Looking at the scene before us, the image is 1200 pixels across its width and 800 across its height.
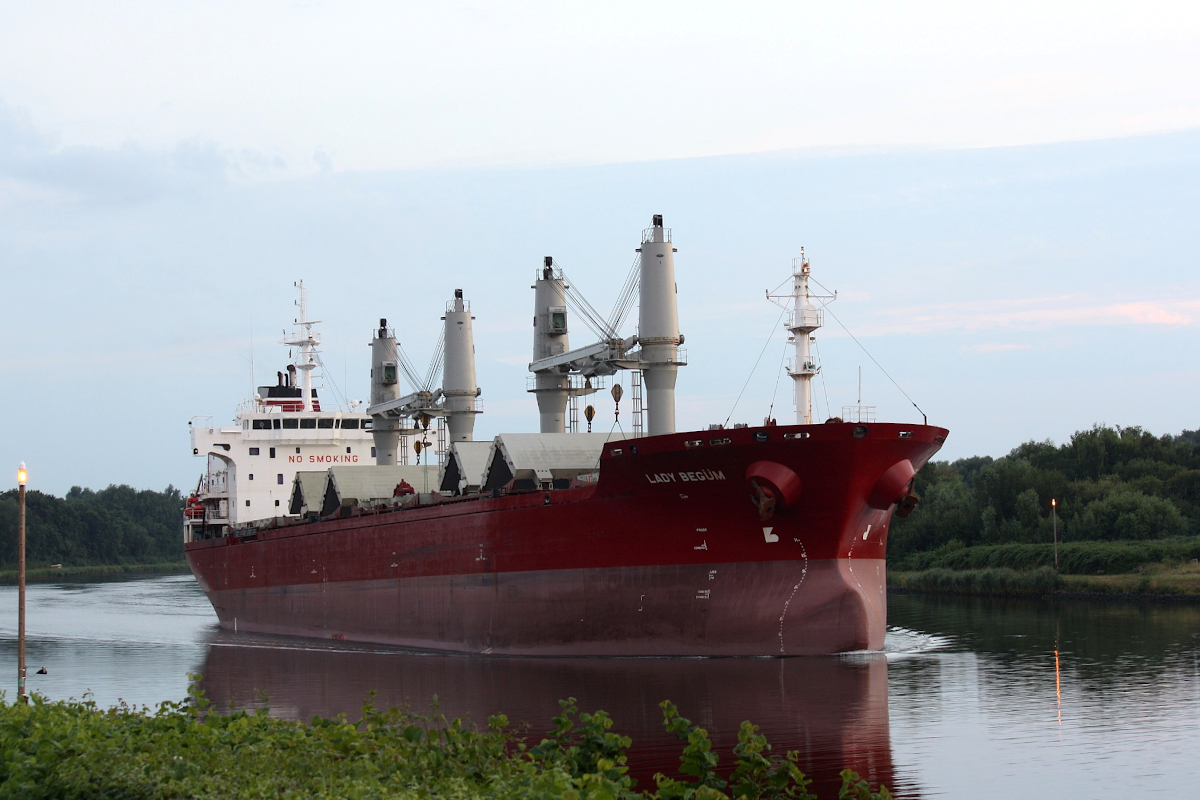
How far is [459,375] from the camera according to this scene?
31078mm

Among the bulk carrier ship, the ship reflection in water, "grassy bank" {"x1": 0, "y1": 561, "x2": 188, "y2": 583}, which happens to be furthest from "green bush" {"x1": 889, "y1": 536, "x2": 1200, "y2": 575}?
"grassy bank" {"x1": 0, "y1": 561, "x2": 188, "y2": 583}

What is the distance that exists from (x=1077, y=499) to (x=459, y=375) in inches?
1007

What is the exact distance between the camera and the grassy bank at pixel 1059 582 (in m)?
33.7

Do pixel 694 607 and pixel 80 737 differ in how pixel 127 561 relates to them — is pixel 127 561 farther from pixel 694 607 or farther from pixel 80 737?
pixel 80 737

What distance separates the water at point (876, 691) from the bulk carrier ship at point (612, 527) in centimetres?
64

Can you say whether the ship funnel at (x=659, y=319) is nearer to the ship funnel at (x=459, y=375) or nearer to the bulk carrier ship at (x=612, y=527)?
the bulk carrier ship at (x=612, y=527)

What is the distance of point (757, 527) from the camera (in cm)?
1925

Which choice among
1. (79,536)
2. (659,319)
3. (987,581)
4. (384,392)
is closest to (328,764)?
(659,319)

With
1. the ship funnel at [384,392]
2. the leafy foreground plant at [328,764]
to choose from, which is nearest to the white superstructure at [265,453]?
the ship funnel at [384,392]

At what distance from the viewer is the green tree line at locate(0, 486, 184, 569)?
289 feet

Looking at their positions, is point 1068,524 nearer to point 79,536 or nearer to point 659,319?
point 659,319

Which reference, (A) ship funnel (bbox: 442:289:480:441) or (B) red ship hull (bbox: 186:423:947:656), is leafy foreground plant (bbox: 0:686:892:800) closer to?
(B) red ship hull (bbox: 186:423:947:656)

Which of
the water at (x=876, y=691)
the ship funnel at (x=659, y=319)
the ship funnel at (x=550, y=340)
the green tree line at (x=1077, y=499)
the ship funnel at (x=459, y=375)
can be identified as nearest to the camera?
the water at (x=876, y=691)

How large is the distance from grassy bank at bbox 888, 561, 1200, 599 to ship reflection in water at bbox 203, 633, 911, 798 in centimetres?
1732
